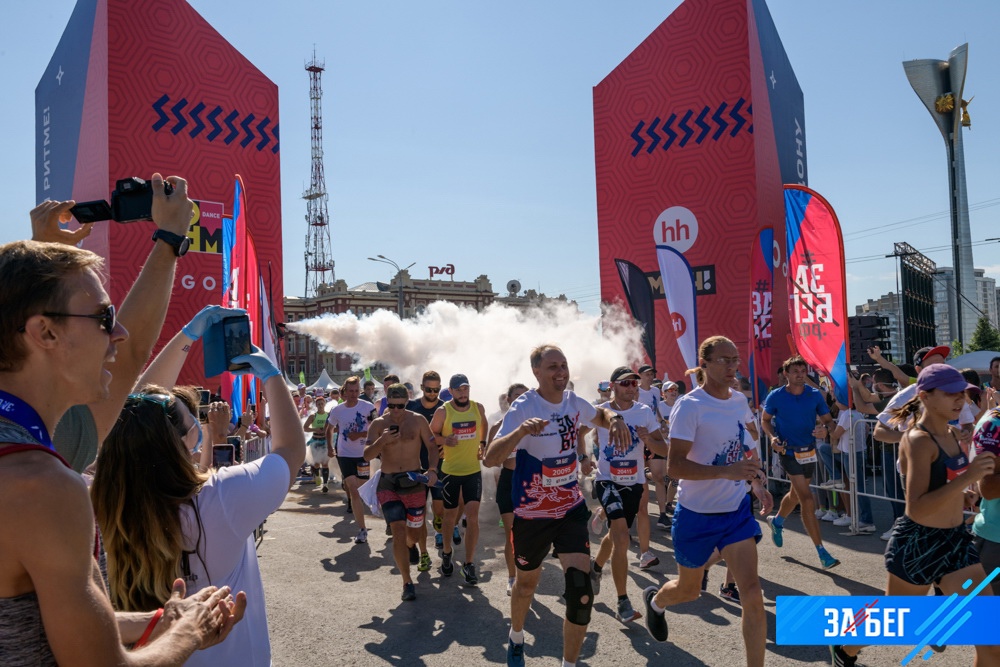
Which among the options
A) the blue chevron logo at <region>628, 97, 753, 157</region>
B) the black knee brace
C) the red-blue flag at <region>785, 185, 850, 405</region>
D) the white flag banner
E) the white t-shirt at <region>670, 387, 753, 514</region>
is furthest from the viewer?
the blue chevron logo at <region>628, 97, 753, 157</region>

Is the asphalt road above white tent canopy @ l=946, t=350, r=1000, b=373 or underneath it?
underneath

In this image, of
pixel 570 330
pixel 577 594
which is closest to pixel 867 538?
pixel 577 594

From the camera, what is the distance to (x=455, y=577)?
7969mm

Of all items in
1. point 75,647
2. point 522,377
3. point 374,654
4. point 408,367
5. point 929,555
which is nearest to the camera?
point 75,647

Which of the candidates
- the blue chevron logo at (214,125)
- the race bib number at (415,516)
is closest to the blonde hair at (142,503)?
the race bib number at (415,516)

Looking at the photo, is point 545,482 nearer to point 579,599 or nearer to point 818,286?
point 579,599

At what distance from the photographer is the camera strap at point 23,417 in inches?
55.0

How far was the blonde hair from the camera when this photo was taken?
2.26 m

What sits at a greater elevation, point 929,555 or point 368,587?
point 929,555

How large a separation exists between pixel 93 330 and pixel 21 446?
0.32 m

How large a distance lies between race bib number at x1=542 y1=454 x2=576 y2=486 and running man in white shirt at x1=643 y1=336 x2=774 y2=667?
728mm

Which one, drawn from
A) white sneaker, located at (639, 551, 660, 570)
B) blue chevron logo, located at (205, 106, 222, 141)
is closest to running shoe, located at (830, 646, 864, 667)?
white sneaker, located at (639, 551, 660, 570)

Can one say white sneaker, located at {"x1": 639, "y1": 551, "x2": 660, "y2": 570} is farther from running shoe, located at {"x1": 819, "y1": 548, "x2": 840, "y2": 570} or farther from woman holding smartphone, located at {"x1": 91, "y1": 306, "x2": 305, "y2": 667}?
woman holding smartphone, located at {"x1": 91, "y1": 306, "x2": 305, "y2": 667}

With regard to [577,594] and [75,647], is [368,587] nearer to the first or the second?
[577,594]
